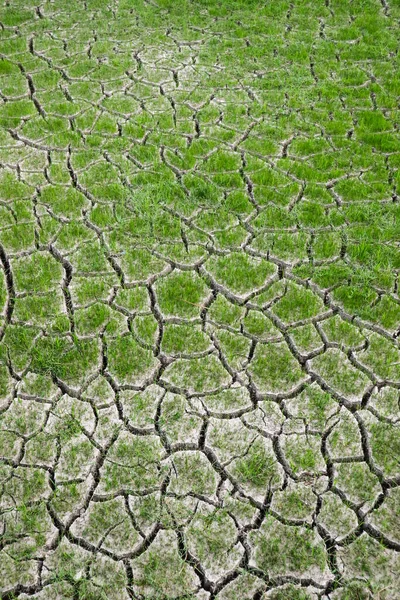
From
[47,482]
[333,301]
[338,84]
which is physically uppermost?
[338,84]

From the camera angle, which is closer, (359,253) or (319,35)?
(359,253)

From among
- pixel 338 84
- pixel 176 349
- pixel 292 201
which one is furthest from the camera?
pixel 338 84

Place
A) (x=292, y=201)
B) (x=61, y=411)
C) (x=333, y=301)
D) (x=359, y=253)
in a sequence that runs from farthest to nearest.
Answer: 1. (x=292, y=201)
2. (x=359, y=253)
3. (x=333, y=301)
4. (x=61, y=411)

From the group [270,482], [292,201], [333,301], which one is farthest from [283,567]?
[292,201]

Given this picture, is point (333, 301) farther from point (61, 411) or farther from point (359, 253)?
point (61, 411)

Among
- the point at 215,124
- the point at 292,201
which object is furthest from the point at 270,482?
the point at 215,124

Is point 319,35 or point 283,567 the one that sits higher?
point 319,35
